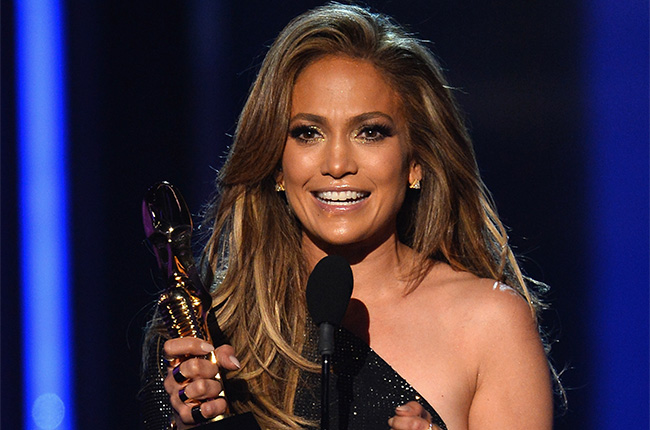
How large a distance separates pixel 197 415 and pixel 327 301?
0.29 metres

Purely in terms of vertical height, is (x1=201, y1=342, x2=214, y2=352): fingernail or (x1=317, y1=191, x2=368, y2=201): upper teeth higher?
(x1=317, y1=191, x2=368, y2=201): upper teeth

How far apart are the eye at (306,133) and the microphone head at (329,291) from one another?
1.54 ft

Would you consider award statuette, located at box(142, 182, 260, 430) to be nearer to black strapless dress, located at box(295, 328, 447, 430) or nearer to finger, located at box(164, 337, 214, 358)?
finger, located at box(164, 337, 214, 358)

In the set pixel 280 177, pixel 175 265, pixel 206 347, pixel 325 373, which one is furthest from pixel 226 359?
pixel 280 177

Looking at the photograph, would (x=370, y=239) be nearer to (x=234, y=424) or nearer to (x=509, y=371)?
(x=509, y=371)

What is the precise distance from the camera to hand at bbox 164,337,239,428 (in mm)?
1526

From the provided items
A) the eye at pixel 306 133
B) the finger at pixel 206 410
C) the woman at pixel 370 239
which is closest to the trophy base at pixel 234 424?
the finger at pixel 206 410

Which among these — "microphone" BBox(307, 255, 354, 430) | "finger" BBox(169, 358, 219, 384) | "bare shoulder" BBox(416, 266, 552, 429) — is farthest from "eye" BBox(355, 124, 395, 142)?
"finger" BBox(169, 358, 219, 384)

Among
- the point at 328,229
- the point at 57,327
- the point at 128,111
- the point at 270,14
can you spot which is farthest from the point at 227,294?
the point at 270,14

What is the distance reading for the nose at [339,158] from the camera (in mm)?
1847

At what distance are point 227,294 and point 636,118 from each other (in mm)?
1232

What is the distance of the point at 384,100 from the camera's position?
6.31ft

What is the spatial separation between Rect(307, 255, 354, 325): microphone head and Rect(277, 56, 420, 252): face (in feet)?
1.33

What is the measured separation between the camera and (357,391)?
185cm
